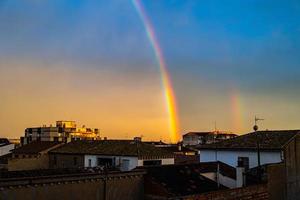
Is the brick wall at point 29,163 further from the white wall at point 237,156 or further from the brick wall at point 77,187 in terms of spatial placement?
the brick wall at point 77,187

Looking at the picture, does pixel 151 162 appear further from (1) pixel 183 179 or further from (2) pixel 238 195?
(2) pixel 238 195

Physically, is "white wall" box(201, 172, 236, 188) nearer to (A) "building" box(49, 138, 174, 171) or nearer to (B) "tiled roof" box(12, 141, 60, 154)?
(A) "building" box(49, 138, 174, 171)

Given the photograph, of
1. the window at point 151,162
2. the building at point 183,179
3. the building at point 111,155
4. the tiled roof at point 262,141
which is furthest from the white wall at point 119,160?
the building at point 183,179

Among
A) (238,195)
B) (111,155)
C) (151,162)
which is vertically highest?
(111,155)

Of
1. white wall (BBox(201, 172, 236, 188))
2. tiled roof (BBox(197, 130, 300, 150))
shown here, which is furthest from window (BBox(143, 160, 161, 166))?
white wall (BBox(201, 172, 236, 188))

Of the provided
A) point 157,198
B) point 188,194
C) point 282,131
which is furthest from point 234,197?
point 282,131

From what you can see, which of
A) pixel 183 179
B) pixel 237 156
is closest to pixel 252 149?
pixel 237 156

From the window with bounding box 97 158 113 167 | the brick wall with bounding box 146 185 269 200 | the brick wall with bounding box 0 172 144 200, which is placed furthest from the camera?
the window with bounding box 97 158 113 167

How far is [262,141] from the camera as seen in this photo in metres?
32.8

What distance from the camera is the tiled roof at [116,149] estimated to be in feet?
136

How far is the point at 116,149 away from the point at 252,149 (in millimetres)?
16302

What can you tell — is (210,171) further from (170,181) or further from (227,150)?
(227,150)

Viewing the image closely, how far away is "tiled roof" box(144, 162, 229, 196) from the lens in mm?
19797

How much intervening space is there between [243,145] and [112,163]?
49.6ft
